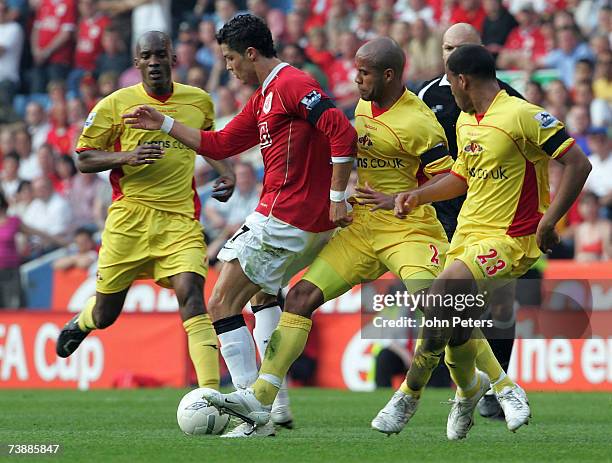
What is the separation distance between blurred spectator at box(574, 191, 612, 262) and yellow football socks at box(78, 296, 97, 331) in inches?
246

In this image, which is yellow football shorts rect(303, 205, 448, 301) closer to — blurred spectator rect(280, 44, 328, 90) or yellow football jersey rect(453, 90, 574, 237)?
yellow football jersey rect(453, 90, 574, 237)

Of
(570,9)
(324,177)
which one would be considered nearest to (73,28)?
(570,9)

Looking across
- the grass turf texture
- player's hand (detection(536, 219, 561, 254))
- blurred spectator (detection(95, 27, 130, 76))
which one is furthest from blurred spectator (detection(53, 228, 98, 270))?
player's hand (detection(536, 219, 561, 254))

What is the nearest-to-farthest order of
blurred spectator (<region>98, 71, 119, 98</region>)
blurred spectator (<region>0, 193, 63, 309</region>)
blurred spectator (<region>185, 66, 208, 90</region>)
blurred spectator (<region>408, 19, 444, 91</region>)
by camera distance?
blurred spectator (<region>0, 193, 63, 309</region>) < blurred spectator (<region>408, 19, 444, 91</region>) < blurred spectator (<region>98, 71, 119, 98</region>) < blurred spectator (<region>185, 66, 208, 90</region>)

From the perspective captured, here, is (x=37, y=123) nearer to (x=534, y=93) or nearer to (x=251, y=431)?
(x=534, y=93)

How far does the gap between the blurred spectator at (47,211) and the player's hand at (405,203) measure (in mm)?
10796

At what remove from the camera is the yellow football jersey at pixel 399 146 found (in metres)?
8.29

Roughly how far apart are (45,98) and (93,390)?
8.84 metres

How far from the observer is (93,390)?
14172 mm

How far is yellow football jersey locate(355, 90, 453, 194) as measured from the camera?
8.29m

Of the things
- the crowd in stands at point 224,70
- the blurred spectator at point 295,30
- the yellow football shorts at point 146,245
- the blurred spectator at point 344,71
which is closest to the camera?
the yellow football shorts at point 146,245

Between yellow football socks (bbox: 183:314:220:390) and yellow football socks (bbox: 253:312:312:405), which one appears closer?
yellow football socks (bbox: 253:312:312:405)

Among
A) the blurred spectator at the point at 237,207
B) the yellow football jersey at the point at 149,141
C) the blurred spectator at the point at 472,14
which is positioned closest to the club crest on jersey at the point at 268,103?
the yellow football jersey at the point at 149,141

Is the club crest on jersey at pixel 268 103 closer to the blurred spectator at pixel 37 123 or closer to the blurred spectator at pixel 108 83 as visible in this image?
the blurred spectator at pixel 108 83
